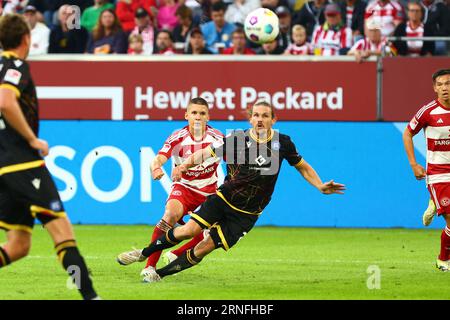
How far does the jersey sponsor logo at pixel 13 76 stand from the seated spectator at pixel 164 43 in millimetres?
10830

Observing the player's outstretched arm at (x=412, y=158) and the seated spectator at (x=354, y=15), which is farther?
the seated spectator at (x=354, y=15)

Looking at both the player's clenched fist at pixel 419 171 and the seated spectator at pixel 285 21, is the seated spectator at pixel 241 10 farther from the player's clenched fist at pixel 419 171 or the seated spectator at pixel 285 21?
the player's clenched fist at pixel 419 171

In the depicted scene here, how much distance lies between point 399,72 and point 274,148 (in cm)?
799

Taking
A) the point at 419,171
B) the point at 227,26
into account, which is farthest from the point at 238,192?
the point at 227,26

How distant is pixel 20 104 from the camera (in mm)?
7793

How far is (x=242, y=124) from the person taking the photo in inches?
623

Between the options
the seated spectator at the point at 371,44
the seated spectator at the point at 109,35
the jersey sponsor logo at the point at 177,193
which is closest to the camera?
the jersey sponsor logo at the point at 177,193

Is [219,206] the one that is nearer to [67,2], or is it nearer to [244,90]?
[244,90]

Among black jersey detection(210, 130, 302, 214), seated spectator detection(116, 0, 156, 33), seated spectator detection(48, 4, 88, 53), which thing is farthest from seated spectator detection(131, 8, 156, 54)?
black jersey detection(210, 130, 302, 214)

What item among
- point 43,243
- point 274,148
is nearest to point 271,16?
point 43,243

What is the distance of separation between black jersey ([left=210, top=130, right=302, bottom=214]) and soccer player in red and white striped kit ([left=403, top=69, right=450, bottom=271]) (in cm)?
164

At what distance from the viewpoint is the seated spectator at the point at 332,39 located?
716 inches

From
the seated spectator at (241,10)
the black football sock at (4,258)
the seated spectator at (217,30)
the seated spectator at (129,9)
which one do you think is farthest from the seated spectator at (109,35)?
the black football sock at (4,258)

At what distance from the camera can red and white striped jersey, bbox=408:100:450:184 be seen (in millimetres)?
11125
